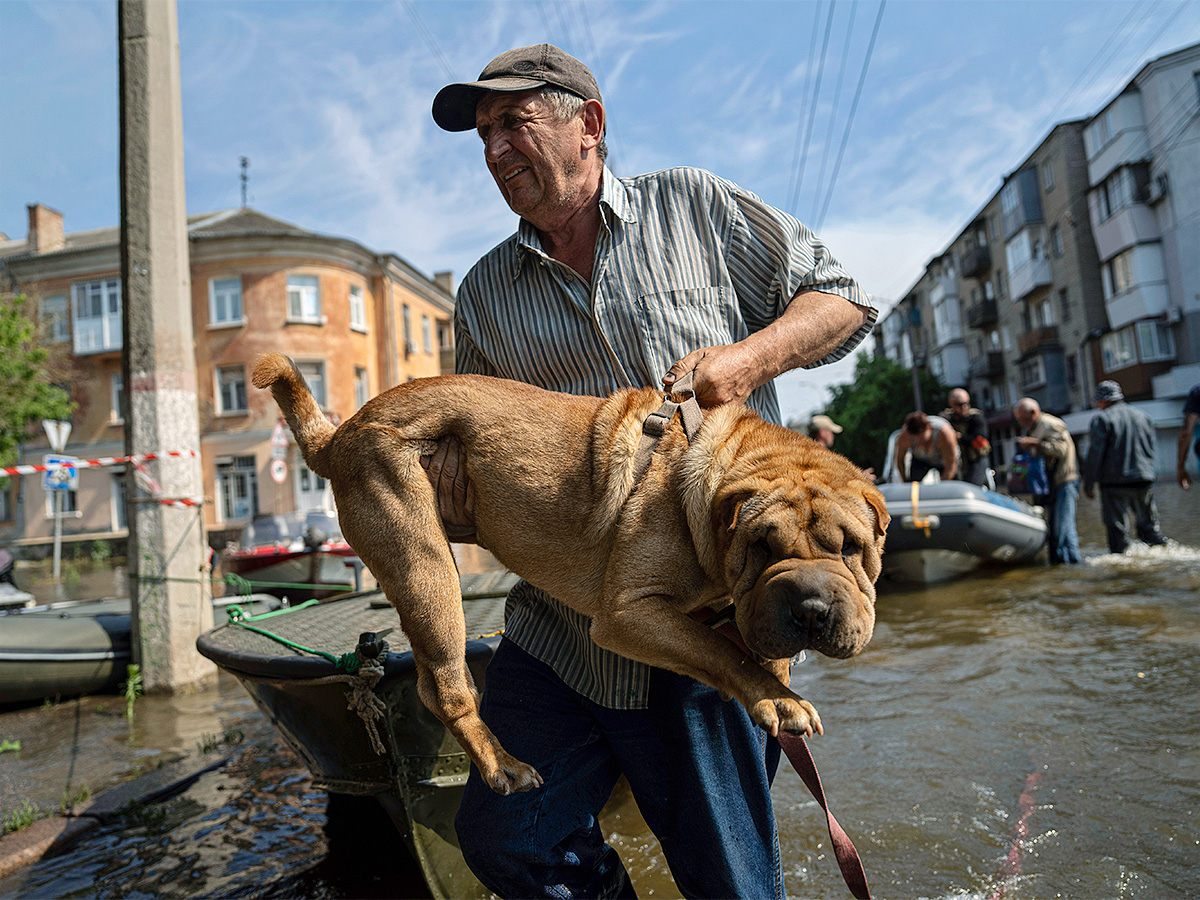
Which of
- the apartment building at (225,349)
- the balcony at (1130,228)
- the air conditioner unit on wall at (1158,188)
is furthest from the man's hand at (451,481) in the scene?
the balcony at (1130,228)

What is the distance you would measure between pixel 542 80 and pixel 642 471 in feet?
4.01

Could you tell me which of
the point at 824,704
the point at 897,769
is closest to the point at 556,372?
the point at 897,769

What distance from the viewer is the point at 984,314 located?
51.5 meters

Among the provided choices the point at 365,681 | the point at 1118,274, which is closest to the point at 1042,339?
the point at 1118,274

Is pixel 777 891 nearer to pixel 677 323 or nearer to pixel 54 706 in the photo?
pixel 677 323

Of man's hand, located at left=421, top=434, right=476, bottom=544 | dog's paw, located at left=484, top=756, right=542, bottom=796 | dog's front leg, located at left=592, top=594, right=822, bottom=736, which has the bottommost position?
dog's paw, located at left=484, top=756, right=542, bottom=796

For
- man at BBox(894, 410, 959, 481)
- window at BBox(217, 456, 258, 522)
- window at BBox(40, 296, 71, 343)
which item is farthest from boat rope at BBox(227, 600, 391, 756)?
window at BBox(40, 296, 71, 343)

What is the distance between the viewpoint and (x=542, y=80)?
233 centimetres

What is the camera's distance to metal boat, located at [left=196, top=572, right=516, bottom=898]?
124 inches

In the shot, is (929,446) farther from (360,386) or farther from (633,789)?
(360,386)

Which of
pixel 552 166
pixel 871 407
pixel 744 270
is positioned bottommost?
pixel 744 270

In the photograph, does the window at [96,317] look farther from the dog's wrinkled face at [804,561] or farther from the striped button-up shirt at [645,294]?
the dog's wrinkled face at [804,561]

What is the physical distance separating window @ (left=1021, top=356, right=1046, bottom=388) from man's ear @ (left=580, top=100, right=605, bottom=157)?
154 ft

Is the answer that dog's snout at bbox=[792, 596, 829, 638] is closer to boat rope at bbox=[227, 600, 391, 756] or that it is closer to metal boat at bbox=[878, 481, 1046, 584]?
boat rope at bbox=[227, 600, 391, 756]
